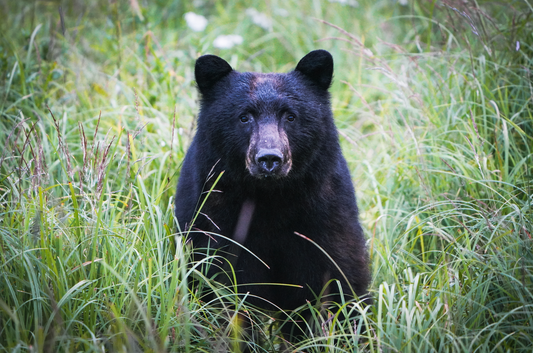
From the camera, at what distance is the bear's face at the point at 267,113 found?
2930 mm

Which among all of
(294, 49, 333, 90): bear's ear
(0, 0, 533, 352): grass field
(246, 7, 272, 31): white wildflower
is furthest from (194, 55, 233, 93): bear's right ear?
(246, 7, 272, 31): white wildflower

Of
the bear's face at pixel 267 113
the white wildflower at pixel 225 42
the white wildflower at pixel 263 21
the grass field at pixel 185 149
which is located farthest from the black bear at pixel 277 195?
the white wildflower at pixel 263 21

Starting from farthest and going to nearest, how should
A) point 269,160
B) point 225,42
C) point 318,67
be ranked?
1. point 225,42
2. point 318,67
3. point 269,160

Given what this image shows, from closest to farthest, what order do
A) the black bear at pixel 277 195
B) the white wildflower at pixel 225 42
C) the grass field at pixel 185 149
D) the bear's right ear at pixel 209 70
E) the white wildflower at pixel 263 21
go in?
the grass field at pixel 185 149 < the black bear at pixel 277 195 < the bear's right ear at pixel 209 70 < the white wildflower at pixel 225 42 < the white wildflower at pixel 263 21

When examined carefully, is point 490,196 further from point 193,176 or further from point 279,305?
point 193,176

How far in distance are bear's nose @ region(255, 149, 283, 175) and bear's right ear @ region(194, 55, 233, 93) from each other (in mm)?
797

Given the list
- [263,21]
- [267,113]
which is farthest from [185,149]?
[263,21]

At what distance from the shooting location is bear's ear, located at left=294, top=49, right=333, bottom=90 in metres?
Answer: 3.13

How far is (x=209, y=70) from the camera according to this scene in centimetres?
317

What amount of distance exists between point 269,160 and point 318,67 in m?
0.86

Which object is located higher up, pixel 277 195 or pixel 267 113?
pixel 267 113

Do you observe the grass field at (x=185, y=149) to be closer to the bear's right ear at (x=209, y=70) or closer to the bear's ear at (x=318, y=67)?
the bear's right ear at (x=209, y=70)

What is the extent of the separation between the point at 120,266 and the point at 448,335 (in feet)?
5.75

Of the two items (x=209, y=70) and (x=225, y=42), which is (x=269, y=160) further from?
(x=225, y=42)
